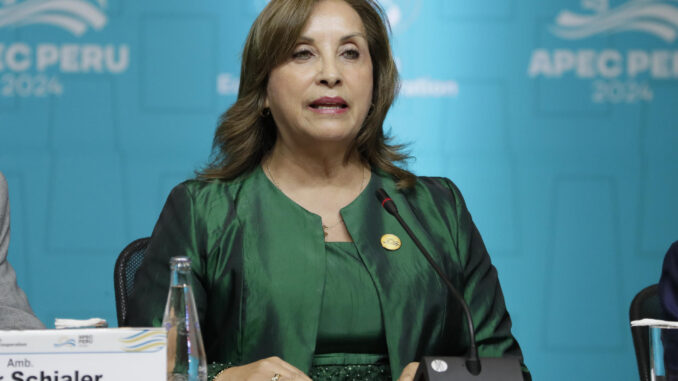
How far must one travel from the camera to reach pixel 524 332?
3.29m

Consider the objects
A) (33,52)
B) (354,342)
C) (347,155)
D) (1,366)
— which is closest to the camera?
(1,366)

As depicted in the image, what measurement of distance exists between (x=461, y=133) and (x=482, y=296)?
1.46 metres

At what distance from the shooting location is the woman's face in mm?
1885

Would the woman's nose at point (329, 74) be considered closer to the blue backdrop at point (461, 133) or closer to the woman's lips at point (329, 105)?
the woman's lips at point (329, 105)

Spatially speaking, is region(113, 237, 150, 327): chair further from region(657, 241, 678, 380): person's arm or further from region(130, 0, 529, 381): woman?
region(657, 241, 678, 380): person's arm

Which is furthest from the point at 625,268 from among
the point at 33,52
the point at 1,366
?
the point at 1,366

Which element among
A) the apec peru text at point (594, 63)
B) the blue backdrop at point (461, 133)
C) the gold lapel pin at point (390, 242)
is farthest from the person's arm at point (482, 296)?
the apec peru text at point (594, 63)

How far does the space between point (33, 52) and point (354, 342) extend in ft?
6.76

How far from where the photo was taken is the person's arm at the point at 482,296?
184 centimetres

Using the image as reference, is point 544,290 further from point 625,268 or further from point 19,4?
point 19,4

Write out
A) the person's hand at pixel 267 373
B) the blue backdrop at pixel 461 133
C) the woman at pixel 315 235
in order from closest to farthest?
the person's hand at pixel 267 373 → the woman at pixel 315 235 → the blue backdrop at pixel 461 133

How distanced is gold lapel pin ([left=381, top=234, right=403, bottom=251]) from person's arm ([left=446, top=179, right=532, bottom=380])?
163 mm

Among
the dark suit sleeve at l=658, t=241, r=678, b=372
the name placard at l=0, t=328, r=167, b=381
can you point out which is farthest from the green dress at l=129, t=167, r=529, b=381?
the name placard at l=0, t=328, r=167, b=381

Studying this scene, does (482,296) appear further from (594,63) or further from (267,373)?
(594,63)
